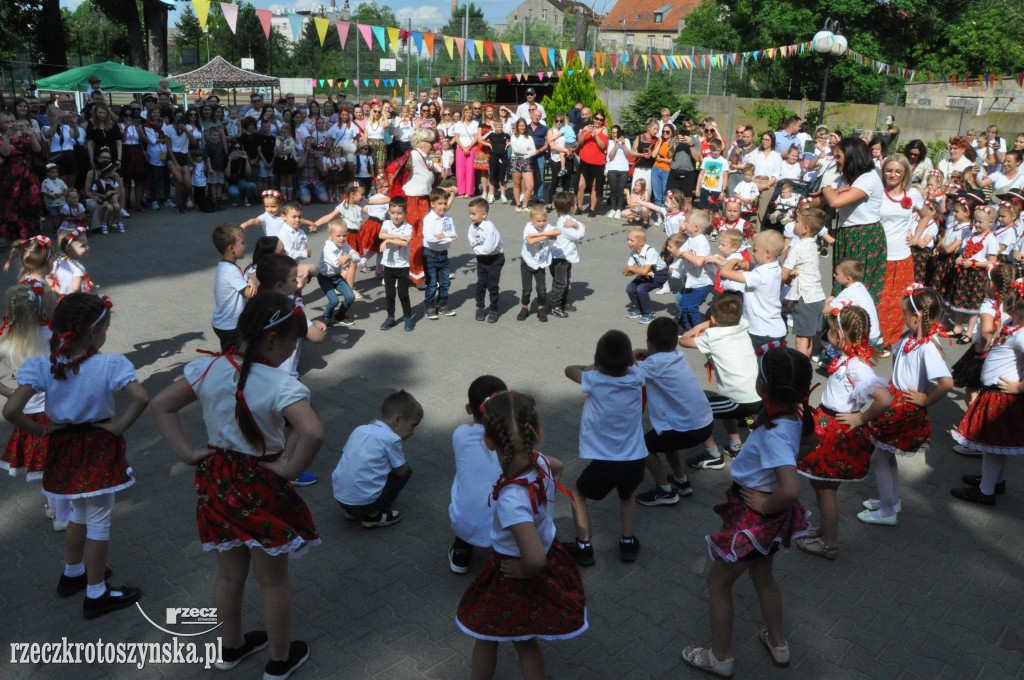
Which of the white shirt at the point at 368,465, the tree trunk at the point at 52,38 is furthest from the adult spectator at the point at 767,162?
the tree trunk at the point at 52,38

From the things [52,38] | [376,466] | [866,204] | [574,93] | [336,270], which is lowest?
[376,466]

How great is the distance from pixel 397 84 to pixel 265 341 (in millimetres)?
31733

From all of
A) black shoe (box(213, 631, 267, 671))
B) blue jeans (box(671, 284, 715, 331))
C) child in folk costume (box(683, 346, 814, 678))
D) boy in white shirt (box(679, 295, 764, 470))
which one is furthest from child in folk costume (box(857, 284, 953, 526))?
black shoe (box(213, 631, 267, 671))

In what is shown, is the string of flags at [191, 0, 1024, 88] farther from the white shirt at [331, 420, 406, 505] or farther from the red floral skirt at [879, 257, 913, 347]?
the white shirt at [331, 420, 406, 505]

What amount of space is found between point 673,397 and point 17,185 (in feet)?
34.0

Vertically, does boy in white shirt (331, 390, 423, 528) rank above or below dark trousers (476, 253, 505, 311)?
below

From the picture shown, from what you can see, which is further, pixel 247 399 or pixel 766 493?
pixel 766 493

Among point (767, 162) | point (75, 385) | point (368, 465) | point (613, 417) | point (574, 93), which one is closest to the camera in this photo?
point (75, 385)

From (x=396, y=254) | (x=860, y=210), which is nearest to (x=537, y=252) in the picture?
(x=396, y=254)

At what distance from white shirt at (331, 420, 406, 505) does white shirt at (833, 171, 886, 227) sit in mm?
4659

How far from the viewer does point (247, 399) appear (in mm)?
2943

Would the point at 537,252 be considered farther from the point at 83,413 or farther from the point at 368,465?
the point at 83,413

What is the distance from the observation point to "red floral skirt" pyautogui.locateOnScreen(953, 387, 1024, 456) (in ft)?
15.6

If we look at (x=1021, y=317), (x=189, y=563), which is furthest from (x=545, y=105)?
Answer: (x=189, y=563)
